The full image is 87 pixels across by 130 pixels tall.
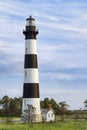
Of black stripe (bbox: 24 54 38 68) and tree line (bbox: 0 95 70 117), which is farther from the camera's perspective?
tree line (bbox: 0 95 70 117)

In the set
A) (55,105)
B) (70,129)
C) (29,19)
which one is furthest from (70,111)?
(70,129)

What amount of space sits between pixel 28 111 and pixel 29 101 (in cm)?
184

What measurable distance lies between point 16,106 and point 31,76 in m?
23.2

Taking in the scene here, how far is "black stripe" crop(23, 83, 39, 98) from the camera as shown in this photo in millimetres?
54084

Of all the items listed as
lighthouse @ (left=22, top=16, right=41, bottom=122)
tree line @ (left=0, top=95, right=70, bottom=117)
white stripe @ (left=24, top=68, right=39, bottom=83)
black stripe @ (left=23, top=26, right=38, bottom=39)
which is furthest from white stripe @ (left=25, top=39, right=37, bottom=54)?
tree line @ (left=0, top=95, right=70, bottom=117)

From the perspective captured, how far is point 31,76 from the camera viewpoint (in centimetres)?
5466

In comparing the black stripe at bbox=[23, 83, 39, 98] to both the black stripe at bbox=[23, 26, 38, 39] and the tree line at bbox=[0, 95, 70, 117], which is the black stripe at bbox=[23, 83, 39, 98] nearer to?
the black stripe at bbox=[23, 26, 38, 39]

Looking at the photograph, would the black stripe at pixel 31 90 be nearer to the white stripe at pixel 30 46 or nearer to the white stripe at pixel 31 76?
the white stripe at pixel 31 76

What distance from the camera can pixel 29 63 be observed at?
54781 millimetres

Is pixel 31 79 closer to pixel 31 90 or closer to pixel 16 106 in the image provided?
pixel 31 90

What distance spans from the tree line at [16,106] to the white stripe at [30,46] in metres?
18.2

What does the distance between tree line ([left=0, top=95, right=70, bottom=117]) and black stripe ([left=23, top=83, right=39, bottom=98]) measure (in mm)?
18025

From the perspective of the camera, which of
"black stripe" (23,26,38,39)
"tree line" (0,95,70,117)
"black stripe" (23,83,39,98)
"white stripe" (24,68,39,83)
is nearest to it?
"black stripe" (23,83,39,98)

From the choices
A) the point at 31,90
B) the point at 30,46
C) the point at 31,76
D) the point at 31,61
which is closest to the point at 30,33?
the point at 30,46
